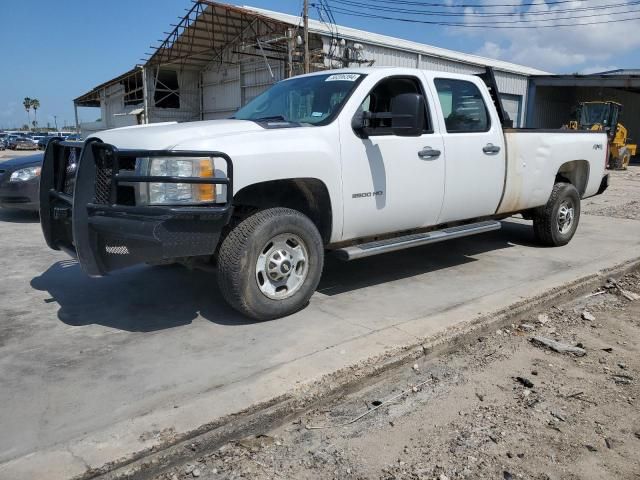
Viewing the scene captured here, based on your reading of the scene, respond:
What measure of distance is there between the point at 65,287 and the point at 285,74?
2150cm

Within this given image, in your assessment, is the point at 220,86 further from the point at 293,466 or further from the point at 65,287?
the point at 293,466

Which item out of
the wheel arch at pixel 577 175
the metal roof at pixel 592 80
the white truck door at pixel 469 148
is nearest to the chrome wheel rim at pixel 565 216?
the wheel arch at pixel 577 175

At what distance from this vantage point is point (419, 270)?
599 centimetres

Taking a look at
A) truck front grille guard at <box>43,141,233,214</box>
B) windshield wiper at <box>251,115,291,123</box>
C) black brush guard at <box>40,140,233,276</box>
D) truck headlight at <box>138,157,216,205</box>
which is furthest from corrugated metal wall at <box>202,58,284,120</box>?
truck headlight at <box>138,157,216,205</box>

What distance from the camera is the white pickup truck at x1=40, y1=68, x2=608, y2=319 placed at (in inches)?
148

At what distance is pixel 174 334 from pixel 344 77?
266 centimetres

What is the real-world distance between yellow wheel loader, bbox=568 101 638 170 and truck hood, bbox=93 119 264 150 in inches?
954

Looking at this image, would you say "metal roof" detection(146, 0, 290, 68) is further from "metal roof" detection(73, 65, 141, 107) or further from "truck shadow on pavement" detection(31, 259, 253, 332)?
"truck shadow on pavement" detection(31, 259, 253, 332)

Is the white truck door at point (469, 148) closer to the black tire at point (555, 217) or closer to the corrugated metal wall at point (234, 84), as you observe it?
the black tire at point (555, 217)

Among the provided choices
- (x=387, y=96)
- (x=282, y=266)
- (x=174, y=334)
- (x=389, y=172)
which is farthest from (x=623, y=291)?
(x=174, y=334)

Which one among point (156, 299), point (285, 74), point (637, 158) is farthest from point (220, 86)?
point (156, 299)

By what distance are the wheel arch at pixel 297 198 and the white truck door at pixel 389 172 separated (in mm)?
172

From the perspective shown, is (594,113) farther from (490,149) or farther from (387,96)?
(387,96)

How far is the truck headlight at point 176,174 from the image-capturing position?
12.3 feet
